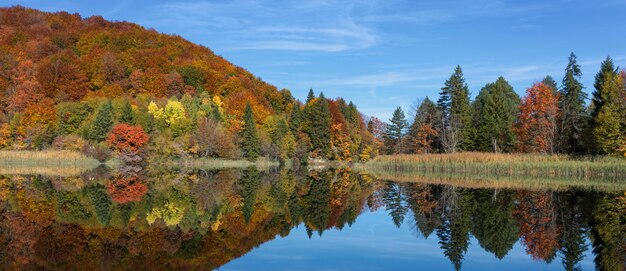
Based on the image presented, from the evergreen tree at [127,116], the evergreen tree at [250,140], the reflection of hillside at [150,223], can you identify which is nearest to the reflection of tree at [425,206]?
the reflection of hillside at [150,223]

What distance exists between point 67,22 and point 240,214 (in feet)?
351

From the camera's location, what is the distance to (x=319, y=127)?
269 feet

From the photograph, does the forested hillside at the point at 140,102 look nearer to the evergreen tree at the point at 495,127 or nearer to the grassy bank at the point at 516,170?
the evergreen tree at the point at 495,127

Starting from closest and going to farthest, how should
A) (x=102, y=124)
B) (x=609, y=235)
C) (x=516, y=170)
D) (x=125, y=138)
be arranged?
(x=609, y=235) < (x=516, y=170) < (x=125, y=138) < (x=102, y=124)

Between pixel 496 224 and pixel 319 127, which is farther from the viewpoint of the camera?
pixel 319 127

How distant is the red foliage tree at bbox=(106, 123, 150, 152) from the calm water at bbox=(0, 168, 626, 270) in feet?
125

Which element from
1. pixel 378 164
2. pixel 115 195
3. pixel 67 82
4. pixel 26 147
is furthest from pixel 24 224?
pixel 67 82

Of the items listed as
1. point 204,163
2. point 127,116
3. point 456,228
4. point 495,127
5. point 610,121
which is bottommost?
point 456,228

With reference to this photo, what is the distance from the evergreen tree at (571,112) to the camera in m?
52.3

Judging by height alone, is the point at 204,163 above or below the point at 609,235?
above

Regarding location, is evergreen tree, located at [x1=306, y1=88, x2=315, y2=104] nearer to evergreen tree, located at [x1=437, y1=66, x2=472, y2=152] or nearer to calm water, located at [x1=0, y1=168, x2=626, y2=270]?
evergreen tree, located at [x1=437, y1=66, x2=472, y2=152]

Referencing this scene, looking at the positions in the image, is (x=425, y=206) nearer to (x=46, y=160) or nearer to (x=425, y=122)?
(x=46, y=160)

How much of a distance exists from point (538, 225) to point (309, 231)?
21.6 feet

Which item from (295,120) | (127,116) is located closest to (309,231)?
(127,116)
